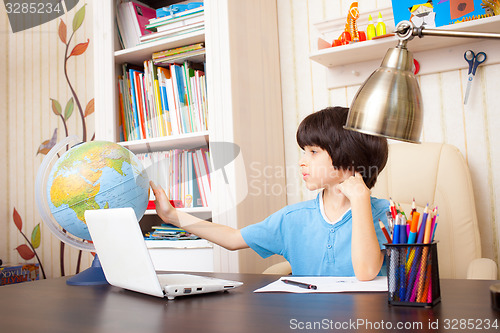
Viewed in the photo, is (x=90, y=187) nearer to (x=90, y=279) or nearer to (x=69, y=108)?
(x=90, y=279)

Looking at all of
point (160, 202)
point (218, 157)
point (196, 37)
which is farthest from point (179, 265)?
point (196, 37)

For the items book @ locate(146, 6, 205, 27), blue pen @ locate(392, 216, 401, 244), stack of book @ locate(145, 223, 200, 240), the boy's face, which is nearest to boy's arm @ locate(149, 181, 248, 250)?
the boy's face

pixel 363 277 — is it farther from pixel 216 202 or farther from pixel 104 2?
pixel 104 2

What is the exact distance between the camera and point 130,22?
218cm

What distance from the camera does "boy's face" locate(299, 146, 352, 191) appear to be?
1.27 meters

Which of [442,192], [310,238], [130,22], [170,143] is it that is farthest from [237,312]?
[130,22]

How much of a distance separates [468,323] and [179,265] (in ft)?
4.74

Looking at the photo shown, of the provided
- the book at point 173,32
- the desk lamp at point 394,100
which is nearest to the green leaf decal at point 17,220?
the book at point 173,32

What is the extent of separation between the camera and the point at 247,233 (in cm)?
135

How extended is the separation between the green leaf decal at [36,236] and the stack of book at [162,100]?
3.84 ft

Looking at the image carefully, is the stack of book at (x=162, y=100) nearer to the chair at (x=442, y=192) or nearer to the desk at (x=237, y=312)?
the chair at (x=442, y=192)

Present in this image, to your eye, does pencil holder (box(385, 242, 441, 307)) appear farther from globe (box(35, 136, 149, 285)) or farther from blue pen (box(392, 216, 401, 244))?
globe (box(35, 136, 149, 285))

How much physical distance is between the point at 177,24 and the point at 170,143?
53 cm

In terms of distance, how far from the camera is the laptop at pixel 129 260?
33.9 inches
